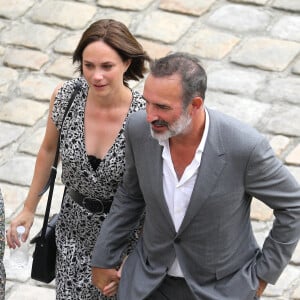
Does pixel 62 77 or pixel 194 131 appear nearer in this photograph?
pixel 194 131

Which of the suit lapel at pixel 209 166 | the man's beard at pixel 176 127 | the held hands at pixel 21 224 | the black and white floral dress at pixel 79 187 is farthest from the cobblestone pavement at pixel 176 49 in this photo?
the man's beard at pixel 176 127

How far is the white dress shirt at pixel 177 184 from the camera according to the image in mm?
3797

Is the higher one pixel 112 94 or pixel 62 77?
pixel 112 94

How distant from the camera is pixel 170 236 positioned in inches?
154

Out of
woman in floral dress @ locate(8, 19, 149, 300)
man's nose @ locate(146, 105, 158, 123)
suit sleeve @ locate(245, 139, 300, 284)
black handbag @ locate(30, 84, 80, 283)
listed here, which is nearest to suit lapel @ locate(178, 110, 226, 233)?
suit sleeve @ locate(245, 139, 300, 284)

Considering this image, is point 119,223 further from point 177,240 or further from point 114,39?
point 114,39

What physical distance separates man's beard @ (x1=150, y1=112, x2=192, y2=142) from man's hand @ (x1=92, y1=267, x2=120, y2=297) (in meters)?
0.80

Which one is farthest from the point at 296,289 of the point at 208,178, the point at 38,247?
the point at 208,178

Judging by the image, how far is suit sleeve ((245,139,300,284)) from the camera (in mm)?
3729

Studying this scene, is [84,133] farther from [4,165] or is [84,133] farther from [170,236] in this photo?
[4,165]

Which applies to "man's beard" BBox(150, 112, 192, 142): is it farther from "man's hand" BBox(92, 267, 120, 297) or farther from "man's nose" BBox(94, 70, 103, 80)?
"man's hand" BBox(92, 267, 120, 297)

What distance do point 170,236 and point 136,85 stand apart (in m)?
3.65

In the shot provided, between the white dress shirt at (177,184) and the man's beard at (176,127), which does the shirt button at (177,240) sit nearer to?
the white dress shirt at (177,184)

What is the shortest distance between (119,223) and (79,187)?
0.32 meters
